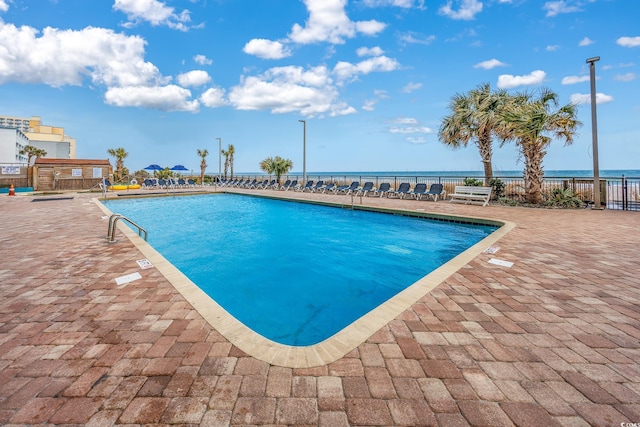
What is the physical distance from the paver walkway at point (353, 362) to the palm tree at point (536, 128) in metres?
8.55

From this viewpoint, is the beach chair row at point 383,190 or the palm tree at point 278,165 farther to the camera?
the palm tree at point 278,165

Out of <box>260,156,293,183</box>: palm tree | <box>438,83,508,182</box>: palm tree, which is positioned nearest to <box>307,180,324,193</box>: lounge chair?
<box>260,156,293,183</box>: palm tree

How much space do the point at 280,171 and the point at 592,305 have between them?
2261 centimetres

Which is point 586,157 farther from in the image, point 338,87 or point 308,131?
point 338,87

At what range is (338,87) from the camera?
23156 millimetres

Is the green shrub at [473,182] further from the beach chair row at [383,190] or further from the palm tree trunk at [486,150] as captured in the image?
the beach chair row at [383,190]

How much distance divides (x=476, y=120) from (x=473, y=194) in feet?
12.5

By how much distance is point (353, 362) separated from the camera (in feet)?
6.15

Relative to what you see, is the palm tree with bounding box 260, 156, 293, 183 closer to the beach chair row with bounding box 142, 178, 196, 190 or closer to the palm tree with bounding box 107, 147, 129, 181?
the beach chair row with bounding box 142, 178, 196, 190

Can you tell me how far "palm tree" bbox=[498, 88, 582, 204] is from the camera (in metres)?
9.95

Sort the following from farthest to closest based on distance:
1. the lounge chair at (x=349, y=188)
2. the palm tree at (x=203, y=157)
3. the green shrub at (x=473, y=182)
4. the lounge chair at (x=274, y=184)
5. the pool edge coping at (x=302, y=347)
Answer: the palm tree at (x=203, y=157) → the lounge chair at (x=274, y=184) → the lounge chair at (x=349, y=188) → the green shrub at (x=473, y=182) → the pool edge coping at (x=302, y=347)

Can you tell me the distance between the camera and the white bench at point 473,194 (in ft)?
36.7

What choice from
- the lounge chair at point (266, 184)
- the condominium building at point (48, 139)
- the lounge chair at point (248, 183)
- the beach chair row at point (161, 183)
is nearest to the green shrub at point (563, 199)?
the lounge chair at point (266, 184)

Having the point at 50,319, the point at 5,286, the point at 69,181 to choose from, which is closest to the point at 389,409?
the point at 50,319
